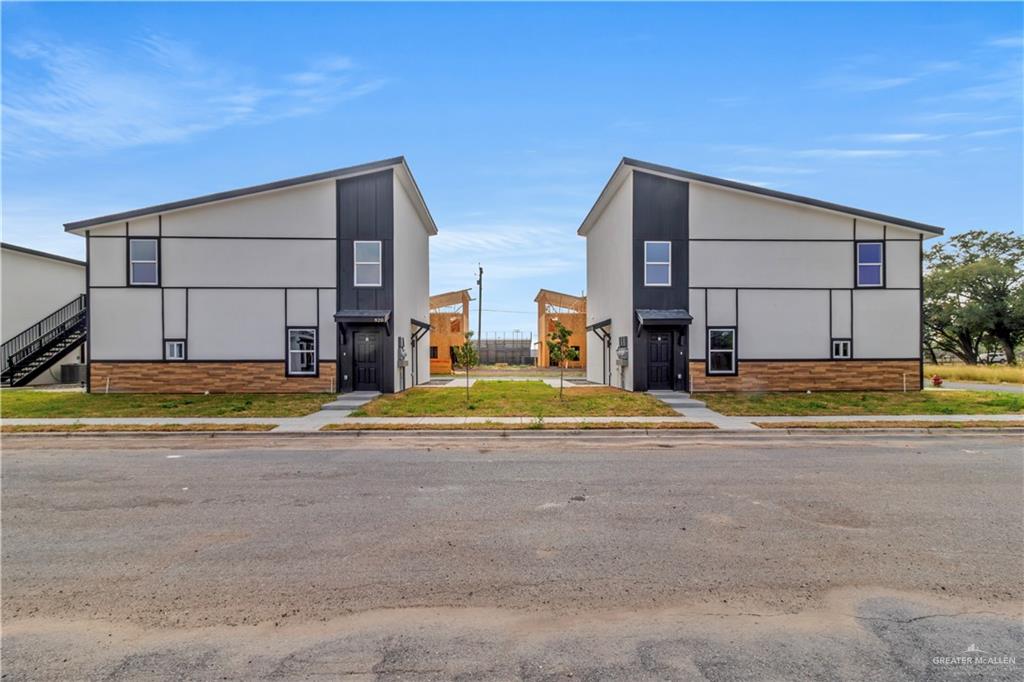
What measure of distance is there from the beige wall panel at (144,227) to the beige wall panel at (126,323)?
6.78 ft

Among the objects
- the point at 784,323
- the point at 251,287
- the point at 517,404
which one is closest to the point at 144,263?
the point at 251,287

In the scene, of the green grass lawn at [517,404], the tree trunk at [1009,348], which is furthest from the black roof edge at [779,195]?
the tree trunk at [1009,348]

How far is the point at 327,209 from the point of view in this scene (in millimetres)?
19750

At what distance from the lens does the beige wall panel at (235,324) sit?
1947cm

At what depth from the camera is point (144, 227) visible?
774 inches

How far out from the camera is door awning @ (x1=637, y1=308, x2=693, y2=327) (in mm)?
18812

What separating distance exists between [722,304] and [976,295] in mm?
37042

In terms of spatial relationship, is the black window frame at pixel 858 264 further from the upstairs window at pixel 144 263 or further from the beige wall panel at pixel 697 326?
the upstairs window at pixel 144 263

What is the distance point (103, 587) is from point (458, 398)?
13.2 metres

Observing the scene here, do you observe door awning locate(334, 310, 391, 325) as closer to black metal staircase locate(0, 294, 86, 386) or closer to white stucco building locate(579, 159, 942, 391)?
white stucco building locate(579, 159, 942, 391)

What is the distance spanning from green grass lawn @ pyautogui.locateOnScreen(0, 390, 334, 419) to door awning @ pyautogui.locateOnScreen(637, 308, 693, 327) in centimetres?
1129

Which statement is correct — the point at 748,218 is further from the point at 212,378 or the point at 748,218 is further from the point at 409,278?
the point at 212,378

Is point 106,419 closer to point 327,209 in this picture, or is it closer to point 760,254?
point 327,209

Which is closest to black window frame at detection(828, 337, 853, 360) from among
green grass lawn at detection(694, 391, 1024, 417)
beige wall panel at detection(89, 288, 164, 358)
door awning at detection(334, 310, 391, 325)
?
green grass lawn at detection(694, 391, 1024, 417)
